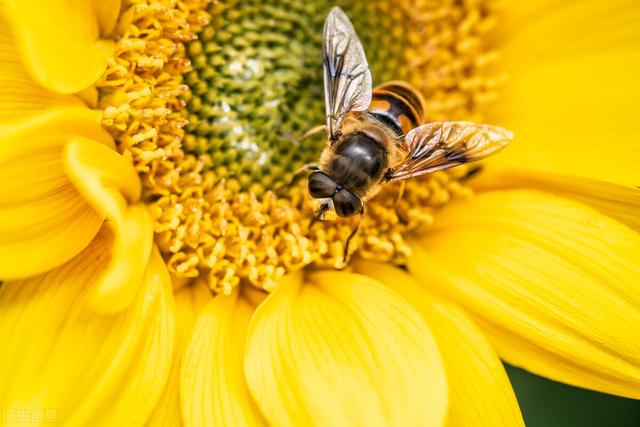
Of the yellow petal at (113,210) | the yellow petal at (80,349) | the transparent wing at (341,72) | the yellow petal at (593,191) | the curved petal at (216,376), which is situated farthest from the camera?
the transparent wing at (341,72)

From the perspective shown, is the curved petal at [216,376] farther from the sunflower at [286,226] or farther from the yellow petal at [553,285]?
the yellow petal at [553,285]

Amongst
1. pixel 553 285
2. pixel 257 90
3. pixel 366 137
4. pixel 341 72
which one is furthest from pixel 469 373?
pixel 257 90

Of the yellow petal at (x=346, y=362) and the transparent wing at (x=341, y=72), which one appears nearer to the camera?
the yellow petal at (x=346, y=362)

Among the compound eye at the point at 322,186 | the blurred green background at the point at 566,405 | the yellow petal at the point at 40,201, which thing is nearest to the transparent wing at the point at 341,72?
the compound eye at the point at 322,186

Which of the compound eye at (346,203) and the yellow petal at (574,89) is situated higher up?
the yellow petal at (574,89)

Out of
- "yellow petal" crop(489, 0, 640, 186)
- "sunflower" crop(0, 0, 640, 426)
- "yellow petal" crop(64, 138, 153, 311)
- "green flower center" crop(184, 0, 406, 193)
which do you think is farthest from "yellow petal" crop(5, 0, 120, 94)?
"yellow petal" crop(489, 0, 640, 186)

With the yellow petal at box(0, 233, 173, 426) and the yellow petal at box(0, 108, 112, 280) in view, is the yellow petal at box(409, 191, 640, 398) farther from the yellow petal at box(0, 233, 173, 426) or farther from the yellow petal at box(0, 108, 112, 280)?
the yellow petal at box(0, 108, 112, 280)

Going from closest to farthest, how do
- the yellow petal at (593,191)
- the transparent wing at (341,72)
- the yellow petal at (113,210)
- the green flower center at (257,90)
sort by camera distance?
the yellow petal at (113,210), the yellow petal at (593,191), the transparent wing at (341,72), the green flower center at (257,90)

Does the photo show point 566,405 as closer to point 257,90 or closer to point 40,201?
point 257,90
